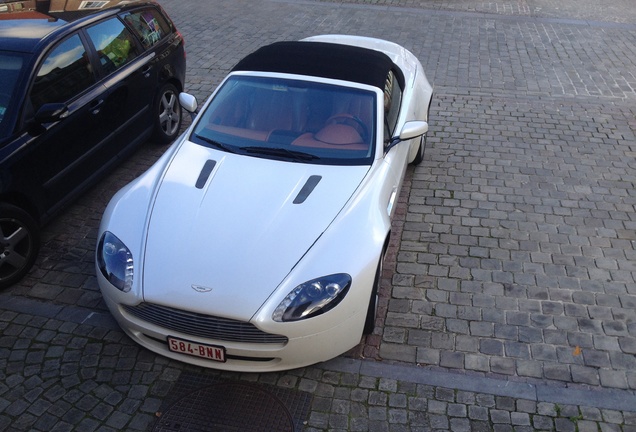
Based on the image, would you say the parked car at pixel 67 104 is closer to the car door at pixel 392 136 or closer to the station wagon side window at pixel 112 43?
the station wagon side window at pixel 112 43

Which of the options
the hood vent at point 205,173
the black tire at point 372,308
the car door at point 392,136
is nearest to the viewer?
the black tire at point 372,308

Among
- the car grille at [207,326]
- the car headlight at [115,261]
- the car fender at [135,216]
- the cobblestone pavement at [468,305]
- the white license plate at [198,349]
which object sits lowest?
the cobblestone pavement at [468,305]

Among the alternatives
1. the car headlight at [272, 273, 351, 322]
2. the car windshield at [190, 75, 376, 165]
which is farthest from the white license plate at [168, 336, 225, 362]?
the car windshield at [190, 75, 376, 165]

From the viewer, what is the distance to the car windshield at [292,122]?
5105mm

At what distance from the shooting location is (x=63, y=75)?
5906mm

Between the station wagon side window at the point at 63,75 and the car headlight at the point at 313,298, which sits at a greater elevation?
the station wagon side window at the point at 63,75

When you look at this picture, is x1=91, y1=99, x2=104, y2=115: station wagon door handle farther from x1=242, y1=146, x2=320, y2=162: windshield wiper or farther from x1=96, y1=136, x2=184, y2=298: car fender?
x1=242, y1=146, x2=320, y2=162: windshield wiper

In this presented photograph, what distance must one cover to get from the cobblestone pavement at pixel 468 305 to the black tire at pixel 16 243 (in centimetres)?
15

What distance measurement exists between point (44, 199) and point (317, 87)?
256 cm

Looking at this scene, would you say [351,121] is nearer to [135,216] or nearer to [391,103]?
[391,103]

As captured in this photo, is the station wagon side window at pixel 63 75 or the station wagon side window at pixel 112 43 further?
the station wagon side window at pixel 112 43

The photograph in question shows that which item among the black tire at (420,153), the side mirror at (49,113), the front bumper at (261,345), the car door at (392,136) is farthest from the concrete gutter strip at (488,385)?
the black tire at (420,153)

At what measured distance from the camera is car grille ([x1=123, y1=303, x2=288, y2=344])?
396 cm

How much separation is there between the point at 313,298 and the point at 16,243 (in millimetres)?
2656
